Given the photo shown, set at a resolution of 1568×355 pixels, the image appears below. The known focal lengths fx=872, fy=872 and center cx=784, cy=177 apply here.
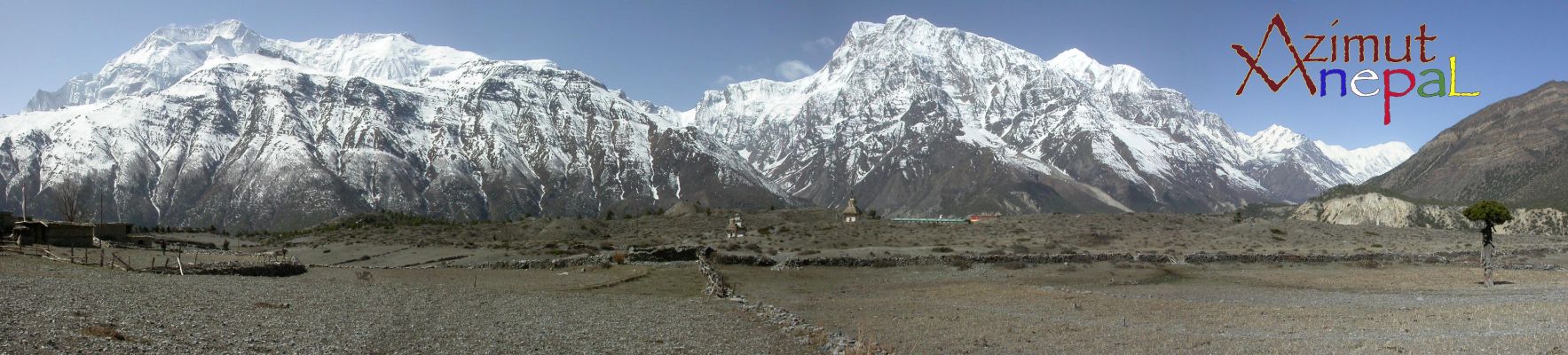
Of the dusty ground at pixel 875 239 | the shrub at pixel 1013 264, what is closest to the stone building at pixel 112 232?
the dusty ground at pixel 875 239

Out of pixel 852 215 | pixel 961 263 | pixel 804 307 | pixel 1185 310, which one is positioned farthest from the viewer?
pixel 852 215

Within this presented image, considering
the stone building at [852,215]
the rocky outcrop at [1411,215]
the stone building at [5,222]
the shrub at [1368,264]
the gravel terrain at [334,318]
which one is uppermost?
the rocky outcrop at [1411,215]

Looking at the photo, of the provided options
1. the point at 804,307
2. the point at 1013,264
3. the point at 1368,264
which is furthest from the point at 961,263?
the point at 1368,264

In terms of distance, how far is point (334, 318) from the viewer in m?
25.6

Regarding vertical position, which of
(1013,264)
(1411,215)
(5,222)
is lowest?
(1013,264)

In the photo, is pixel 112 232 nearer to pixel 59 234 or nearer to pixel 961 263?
pixel 59 234

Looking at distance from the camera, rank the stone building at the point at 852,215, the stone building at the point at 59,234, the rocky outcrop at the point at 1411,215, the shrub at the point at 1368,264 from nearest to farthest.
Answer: the stone building at the point at 59,234
the shrub at the point at 1368,264
the stone building at the point at 852,215
the rocky outcrop at the point at 1411,215

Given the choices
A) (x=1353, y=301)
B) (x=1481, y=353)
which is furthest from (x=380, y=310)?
(x=1353, y=301)

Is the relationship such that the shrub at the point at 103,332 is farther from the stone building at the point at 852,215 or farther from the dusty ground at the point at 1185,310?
the stone building at the point at 852,215

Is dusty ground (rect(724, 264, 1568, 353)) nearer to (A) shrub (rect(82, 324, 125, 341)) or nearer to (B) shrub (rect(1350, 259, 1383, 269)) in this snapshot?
(B) shrub (rect(1350, 259, 1383, 269))

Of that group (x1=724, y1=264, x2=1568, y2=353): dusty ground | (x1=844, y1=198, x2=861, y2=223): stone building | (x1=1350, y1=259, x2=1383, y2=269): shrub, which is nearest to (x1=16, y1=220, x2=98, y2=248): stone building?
(x1=724, y1=264, x2=1568, y2=353): dusty ground

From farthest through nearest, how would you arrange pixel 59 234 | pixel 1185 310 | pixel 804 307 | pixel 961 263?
pixel 961 263 < pixel 59 234 < pixel 804 307 < pixel 1185 310

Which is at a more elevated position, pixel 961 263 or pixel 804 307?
pixel 961 263

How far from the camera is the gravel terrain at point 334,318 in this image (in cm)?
1964
